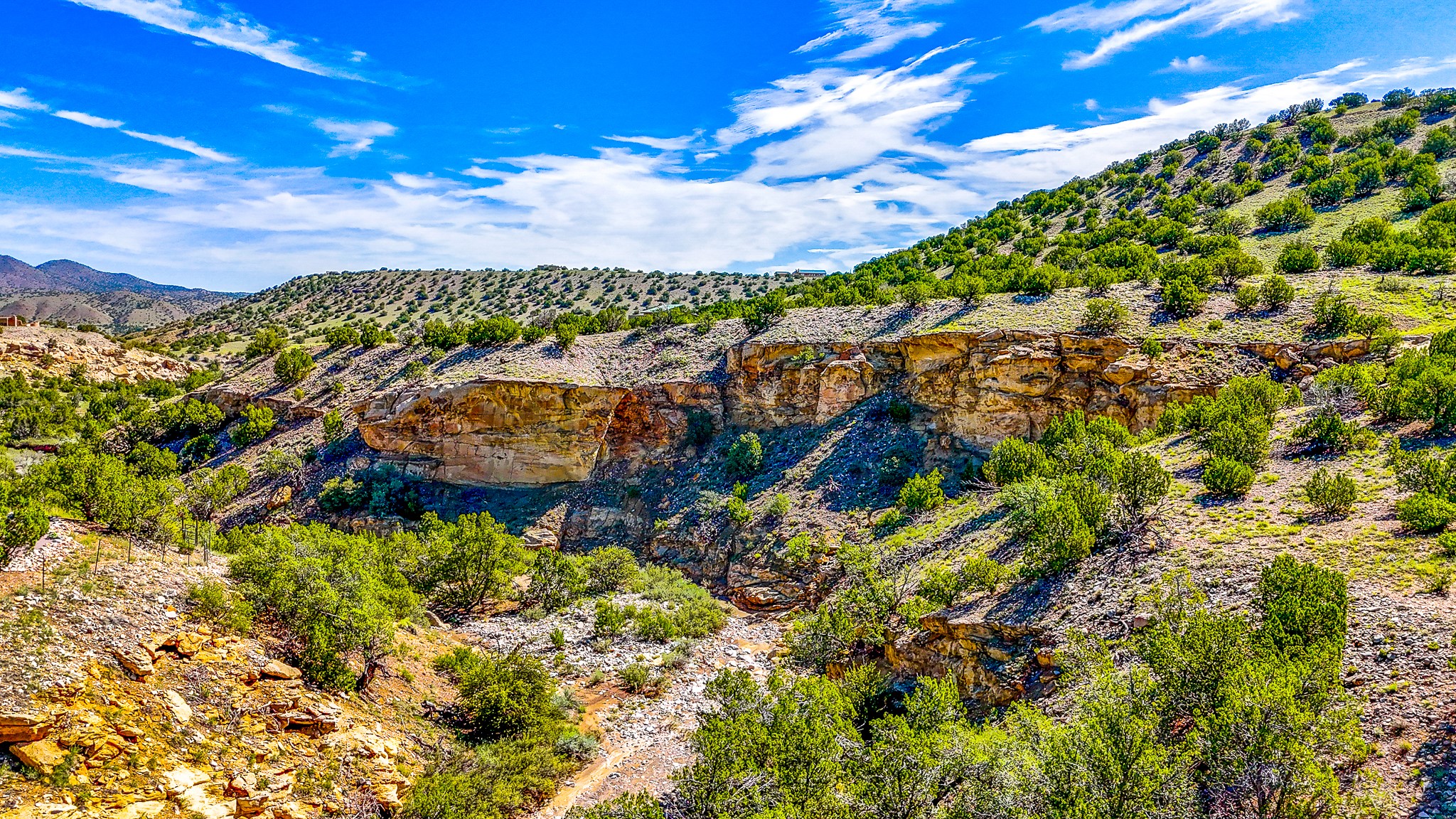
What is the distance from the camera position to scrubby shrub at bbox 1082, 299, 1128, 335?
2495cm

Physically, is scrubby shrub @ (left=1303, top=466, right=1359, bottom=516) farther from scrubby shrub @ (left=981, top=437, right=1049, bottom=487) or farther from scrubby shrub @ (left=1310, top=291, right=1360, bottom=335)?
scrubby shrub @ (left=1310, top=291, right=1360, bottom=335)

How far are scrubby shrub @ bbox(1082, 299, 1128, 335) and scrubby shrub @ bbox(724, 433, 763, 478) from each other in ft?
47.4

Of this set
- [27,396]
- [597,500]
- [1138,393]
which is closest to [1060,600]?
[1138,393]

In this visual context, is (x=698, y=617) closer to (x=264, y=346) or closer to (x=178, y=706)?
(x=178, y=706)

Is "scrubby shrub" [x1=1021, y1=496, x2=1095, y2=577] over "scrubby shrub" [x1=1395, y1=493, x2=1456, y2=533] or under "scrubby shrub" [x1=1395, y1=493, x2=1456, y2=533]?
under

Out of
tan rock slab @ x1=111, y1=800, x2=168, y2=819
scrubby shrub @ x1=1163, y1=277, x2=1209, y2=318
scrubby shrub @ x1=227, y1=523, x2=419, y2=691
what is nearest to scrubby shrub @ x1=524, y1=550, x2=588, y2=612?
scrubby shrub @ x1=227, y1=523, x2=419, y2=691

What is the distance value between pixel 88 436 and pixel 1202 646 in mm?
47444

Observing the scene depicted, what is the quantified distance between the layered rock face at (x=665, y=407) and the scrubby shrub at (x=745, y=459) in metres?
1.76

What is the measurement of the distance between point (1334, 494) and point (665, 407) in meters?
25.0

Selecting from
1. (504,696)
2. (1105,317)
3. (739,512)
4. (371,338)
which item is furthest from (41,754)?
(371,338)

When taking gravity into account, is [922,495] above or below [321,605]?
above

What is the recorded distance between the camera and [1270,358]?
22328mm

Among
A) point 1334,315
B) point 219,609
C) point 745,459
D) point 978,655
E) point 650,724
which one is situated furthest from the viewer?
point 745,459

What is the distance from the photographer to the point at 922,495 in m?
23.3
